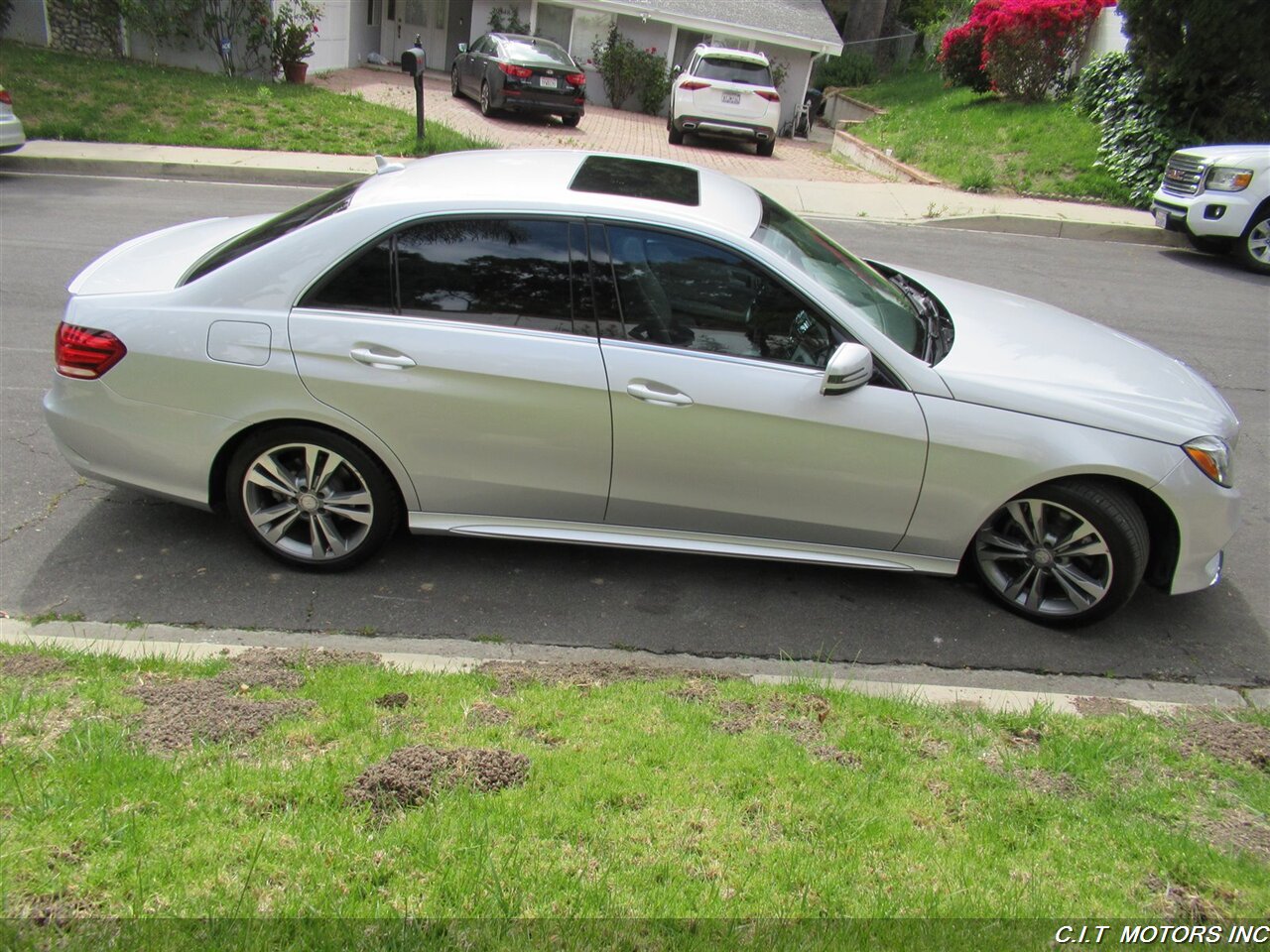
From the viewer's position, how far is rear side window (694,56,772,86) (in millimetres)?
20547

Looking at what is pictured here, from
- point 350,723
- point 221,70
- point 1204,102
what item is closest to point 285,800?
point 350,723

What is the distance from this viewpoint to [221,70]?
20.1 metres

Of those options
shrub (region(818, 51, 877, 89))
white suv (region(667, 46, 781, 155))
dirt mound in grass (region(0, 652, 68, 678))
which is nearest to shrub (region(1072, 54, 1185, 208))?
white suv (region(667, 46, 781, 155))

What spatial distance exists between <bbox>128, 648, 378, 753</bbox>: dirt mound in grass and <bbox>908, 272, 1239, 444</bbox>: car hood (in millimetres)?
2875

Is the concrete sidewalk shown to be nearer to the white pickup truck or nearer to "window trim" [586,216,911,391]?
the white pickup truck

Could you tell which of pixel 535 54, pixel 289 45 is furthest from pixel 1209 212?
pixel 289 45

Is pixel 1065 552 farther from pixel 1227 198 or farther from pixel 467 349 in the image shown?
pixel 1227 198

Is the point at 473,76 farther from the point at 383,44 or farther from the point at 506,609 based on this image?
the point at 506,609

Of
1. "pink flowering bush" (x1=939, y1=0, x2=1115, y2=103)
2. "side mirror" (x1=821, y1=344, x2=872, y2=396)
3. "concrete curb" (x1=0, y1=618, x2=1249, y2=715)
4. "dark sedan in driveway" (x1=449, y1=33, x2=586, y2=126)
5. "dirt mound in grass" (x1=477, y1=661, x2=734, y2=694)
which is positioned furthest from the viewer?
"dark sedan in driveway" (x1=449, y1=33, x2=586, y2=126)

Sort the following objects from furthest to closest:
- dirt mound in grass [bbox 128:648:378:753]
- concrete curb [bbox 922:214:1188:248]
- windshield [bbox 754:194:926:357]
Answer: concrete curb [bbox 922:214:1188:248] < windshield [bbox 754:194:926:357] < dirt mound in grass [bbox 128:648:378:753]

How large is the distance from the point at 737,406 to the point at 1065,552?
1617 mm

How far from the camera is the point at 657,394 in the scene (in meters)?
4.24

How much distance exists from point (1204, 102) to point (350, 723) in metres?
16.3

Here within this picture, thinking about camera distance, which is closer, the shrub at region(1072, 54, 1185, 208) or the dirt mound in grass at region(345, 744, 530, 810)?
the dirt mound in grass at region(345, 744, 530, 810)
